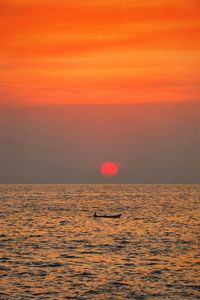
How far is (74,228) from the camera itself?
3696 inches

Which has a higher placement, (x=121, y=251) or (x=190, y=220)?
(x=190, y=220)

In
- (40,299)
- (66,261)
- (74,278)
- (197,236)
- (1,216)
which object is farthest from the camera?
(1,216)

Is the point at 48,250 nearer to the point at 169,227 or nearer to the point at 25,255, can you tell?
the point at 25,255

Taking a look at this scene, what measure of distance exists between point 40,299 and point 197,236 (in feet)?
142

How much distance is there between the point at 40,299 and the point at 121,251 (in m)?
24.3

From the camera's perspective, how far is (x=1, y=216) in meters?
121

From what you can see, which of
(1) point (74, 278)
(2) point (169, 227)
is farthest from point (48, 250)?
(2) point (169, 227)

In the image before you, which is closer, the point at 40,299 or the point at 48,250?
the point at 40,299

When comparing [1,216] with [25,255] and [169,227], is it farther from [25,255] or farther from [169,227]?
[25,255]

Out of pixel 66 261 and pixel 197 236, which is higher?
pixel 197 236

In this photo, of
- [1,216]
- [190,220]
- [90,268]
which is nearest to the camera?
[90,268]

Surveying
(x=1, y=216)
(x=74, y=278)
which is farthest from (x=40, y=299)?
(x=1, y=216)

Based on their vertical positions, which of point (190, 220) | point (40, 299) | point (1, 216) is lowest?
point (40, 299)

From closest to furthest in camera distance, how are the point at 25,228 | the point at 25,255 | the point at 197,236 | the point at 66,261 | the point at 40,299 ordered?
1. the point at 40,299
2. the point at 66,261
3. the point at 25,255
4. the point at 197,236
5. the point at 25,228
